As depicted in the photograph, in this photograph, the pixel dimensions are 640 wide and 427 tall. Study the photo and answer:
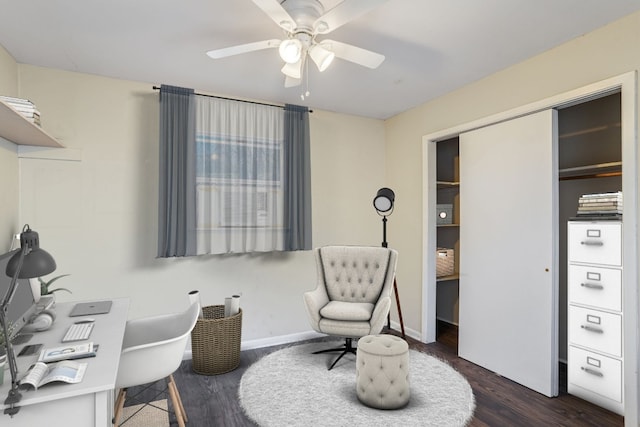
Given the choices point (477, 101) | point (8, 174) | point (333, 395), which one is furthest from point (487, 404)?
point (8, 174)

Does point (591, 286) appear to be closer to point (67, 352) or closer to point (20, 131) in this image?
point (67, 352)

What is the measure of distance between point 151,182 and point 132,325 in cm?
140

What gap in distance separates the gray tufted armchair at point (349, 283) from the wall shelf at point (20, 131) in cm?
230

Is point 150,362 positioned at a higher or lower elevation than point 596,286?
lower

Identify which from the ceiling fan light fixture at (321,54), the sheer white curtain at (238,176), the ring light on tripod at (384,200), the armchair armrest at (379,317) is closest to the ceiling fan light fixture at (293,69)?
the ceiling fan light fixture at (321,54)

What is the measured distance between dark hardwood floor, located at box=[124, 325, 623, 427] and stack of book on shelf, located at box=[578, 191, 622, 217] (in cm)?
132

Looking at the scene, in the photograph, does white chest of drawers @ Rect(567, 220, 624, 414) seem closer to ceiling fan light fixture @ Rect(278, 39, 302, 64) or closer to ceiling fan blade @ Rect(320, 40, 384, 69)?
ceiling fan blade @ Rect(320, 40, 384, 69)

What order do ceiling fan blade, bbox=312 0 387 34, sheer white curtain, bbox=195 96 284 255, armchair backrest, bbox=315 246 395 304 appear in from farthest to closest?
armchair backrest, bbox=315 246 395 304 < sheer white curtain, bbox=195 96 284 255 < ceiling fan blade, bbox=312 0 387 34

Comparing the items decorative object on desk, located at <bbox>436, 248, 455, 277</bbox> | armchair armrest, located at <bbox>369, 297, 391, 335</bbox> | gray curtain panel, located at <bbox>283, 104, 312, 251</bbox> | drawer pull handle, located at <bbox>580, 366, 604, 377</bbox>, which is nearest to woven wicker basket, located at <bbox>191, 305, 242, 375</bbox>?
gray curtain panel, located at <bbox>283, 104, 312, 251</bbox>

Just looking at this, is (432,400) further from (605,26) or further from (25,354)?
(605,26)

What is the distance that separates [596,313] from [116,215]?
12.3 ft

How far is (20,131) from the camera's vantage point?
89.4 inches

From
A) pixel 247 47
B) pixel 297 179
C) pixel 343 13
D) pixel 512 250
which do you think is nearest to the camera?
pixel 343 13

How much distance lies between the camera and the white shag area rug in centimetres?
219
